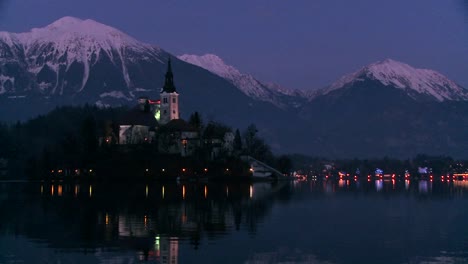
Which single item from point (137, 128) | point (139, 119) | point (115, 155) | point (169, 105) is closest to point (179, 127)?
point (137, 128)

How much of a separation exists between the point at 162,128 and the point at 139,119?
9.90 metres

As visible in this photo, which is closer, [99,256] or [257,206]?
[99,256]

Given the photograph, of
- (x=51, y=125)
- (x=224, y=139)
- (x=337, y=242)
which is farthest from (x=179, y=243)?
(x=51, y=125)

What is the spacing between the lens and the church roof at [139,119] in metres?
152

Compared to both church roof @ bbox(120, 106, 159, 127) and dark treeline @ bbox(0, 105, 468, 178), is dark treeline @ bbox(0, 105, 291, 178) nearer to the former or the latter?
dark treeline @ bbox(0, 105, 468, 178)

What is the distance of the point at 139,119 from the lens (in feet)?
502

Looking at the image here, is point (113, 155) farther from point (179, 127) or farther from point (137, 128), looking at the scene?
point (137, 128)

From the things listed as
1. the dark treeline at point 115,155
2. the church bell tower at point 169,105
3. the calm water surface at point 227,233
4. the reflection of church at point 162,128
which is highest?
the church bell tower at point 169,105

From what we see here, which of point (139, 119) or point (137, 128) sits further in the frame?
point (139, 119)

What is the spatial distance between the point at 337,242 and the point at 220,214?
15126 mm

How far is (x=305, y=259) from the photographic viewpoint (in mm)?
31969

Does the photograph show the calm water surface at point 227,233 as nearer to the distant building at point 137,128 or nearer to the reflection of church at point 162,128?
the reflection of church at point 162,128

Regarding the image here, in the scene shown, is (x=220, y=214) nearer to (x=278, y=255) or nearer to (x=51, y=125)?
(x=278, y=255)

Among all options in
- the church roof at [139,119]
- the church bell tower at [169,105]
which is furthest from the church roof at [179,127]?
the church bell tower at [169,105]
